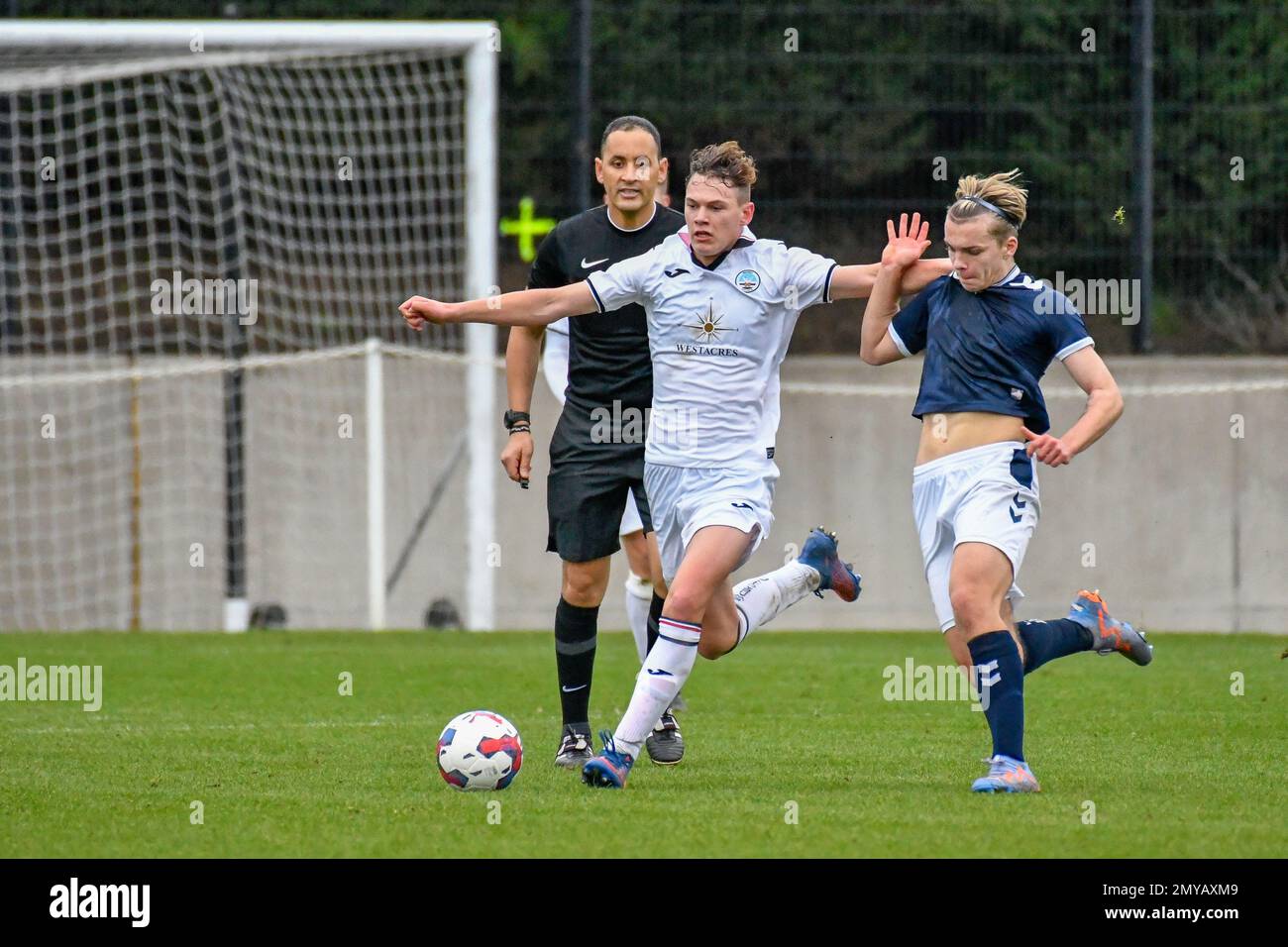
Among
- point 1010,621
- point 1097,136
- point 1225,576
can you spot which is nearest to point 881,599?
point 1225,576

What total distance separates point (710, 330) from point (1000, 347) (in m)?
0.95

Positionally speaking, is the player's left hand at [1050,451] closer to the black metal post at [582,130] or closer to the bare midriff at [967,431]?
the bare midriff at [967,431]

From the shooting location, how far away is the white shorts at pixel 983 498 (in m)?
6.09

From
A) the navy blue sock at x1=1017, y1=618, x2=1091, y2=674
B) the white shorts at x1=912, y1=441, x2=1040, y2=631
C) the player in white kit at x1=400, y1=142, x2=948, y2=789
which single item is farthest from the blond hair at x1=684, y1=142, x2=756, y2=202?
the navy blue sock at x1=1017, y1=618, x2=1091, y2=674

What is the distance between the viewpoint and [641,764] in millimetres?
6930

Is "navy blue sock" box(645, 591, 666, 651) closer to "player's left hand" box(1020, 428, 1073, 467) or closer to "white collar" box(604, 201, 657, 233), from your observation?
"white collar" box(604, 201, 657, 233)

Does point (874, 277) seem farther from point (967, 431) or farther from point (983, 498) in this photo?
point (983, 498)

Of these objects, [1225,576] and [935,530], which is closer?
[935,530]

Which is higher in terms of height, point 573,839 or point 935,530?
point 935,530

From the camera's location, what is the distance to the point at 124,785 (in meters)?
6.27

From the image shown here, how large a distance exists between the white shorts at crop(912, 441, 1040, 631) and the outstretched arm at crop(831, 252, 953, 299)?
0.57 m

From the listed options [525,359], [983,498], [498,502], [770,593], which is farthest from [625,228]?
[498,502]

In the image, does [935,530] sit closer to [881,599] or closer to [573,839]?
[573,839]
